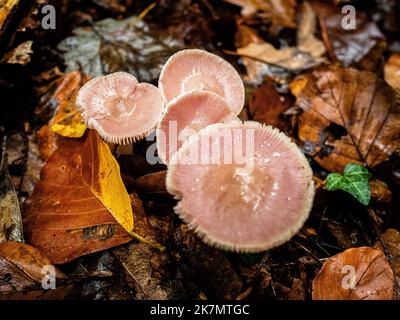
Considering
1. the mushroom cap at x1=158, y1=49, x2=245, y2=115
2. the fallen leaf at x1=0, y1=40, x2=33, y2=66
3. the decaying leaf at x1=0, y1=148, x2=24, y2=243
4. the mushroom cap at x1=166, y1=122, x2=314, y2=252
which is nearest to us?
the mushroom cap at x1=166, y1=122, x2=314, y2=252

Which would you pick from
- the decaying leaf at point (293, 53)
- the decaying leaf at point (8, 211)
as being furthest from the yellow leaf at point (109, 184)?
the decaying leaf at point (293, 53)

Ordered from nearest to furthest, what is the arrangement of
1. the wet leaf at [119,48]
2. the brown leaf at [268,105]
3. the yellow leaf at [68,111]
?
the yellow leaf at [68,111], the brown leaf at [268,105], the wet leaf at [119,48]

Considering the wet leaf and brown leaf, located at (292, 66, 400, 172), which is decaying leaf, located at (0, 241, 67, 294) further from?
brown leaf, located at (292, 66, 400, 172)

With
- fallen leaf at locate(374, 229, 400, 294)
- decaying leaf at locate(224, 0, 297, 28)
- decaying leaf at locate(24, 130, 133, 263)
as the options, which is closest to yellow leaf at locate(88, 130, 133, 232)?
decaying leaf at locate(24, 130, 133, 263)

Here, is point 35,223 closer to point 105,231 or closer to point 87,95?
point 105,231

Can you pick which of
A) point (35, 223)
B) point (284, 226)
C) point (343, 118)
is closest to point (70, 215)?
point (35, 223)

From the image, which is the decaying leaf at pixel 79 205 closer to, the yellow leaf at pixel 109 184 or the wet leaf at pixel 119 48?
the yellow leaf at pixel 109 184
